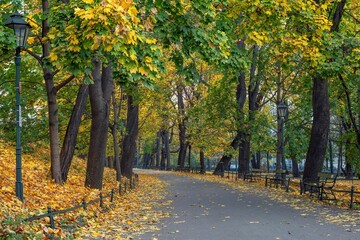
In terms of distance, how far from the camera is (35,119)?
24.7 m

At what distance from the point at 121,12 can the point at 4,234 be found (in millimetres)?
4165

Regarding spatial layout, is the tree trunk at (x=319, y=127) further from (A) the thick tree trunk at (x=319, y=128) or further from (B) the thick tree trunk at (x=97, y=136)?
(B) the thick tree trunk at (x=97, y=136)

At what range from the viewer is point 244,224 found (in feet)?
39.3

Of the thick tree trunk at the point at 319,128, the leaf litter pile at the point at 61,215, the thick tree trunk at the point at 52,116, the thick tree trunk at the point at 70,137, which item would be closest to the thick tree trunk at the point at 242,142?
the thick tree trunk at the point at 319,128

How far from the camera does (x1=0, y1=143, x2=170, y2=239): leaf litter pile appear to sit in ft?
28.0

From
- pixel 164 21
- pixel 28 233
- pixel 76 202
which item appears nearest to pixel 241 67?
pixel 164 21

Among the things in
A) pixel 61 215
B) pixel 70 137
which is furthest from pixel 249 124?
pixel 61 215

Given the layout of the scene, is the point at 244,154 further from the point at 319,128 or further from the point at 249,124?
the point at 319,128

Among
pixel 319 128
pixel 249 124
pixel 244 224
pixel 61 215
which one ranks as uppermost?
pixel 249 124

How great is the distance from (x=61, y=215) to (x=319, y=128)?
43.8ft

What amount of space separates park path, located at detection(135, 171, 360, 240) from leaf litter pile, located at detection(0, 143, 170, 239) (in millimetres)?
727

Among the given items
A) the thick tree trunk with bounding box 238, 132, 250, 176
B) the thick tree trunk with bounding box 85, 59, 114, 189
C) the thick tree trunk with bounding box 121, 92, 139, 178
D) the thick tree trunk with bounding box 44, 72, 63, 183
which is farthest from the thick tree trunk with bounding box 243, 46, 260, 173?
the thick tree trunk with bounding box 44, 72, 63, 183

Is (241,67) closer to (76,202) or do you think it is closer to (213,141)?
(76,202)

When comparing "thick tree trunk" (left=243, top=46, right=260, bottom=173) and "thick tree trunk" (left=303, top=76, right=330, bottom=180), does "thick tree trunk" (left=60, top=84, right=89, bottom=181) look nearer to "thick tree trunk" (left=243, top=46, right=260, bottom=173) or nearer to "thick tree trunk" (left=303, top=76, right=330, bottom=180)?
"thick tree trunk" (left=303, top=76, right=330, bottom=180)
